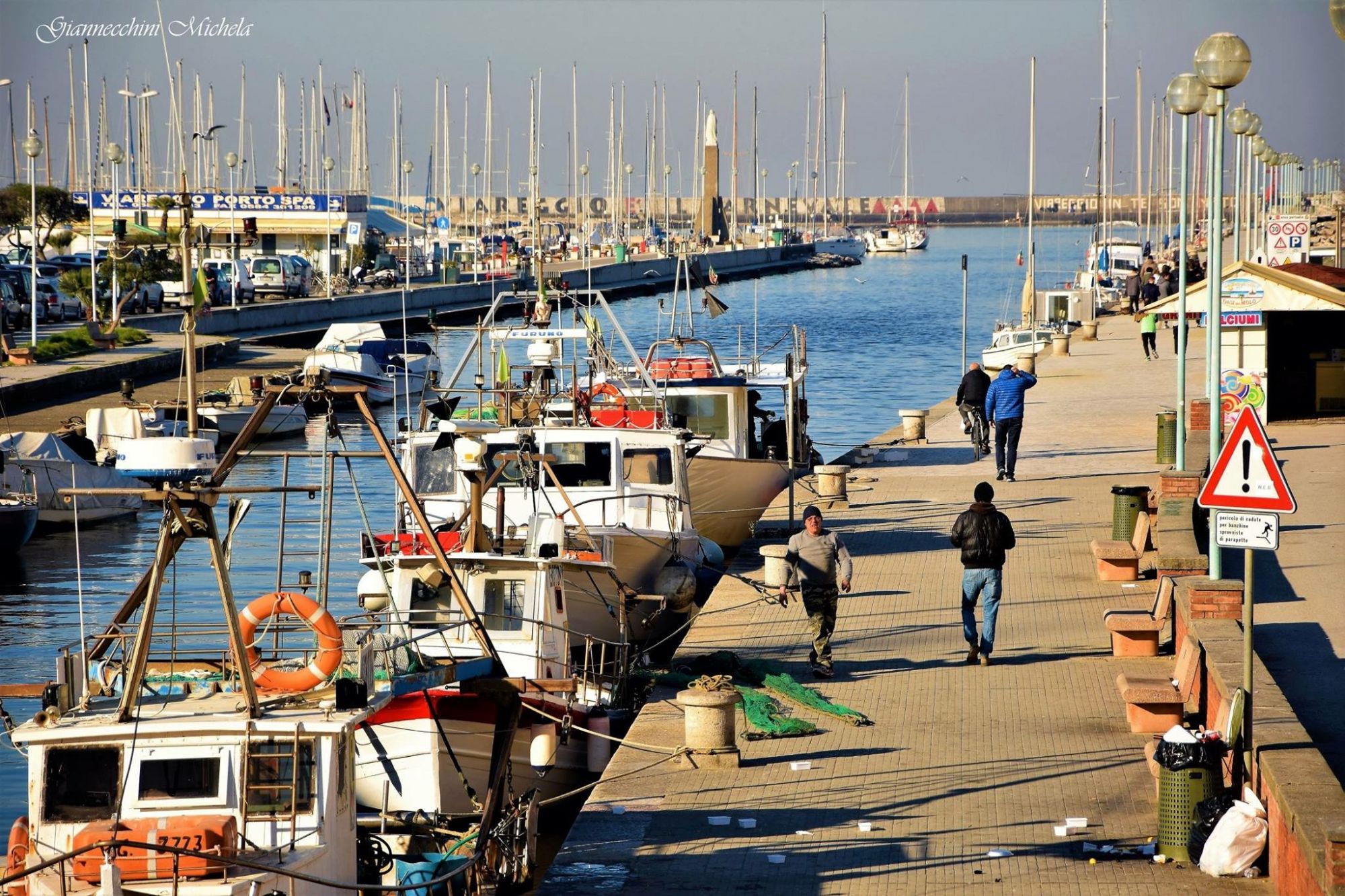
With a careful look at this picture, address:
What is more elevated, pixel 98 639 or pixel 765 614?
pixel 98 639

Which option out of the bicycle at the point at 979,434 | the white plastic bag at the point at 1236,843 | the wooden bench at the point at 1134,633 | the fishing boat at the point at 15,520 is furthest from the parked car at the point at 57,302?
the white plastic bag at the point at 1236,843

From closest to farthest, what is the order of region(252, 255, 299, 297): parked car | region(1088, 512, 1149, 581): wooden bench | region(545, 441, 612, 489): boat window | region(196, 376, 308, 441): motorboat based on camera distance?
region(1088, 512, 1149, 581): wooden bench, region(545, 441, 612, 489): boat window, region(196, 376, 308, 441): motorboat, region(252, 255, 299, 297): parked car

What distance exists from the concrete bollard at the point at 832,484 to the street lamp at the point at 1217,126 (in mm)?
7185

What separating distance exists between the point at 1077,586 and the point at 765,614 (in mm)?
3491

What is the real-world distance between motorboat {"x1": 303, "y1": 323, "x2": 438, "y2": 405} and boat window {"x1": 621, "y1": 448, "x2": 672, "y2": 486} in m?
25.4

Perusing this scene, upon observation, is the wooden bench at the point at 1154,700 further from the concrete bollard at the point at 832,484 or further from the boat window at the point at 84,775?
the concrete bollard at the point at 832,484

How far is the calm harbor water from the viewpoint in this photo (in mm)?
23750

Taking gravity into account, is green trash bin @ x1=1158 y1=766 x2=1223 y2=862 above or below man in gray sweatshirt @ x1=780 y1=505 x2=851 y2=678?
below

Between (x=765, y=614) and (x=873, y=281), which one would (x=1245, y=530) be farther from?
(x=873, y=281)

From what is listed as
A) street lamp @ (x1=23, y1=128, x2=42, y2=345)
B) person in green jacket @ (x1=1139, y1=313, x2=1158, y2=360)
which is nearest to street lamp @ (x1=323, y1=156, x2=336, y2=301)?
street lamp @ (x1=23, y1=128, x2=42, y2=345)

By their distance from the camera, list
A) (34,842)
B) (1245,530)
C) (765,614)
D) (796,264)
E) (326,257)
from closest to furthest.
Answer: (34,842), (1245,530), (765,614), (326,257), (796,264)

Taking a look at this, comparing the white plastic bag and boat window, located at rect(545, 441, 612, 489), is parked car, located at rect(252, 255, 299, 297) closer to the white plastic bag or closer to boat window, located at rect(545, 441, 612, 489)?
boat window, located at rect(545, 441, 612, 489)

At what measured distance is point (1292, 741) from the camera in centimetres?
1036

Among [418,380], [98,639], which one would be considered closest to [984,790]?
[98,639]
